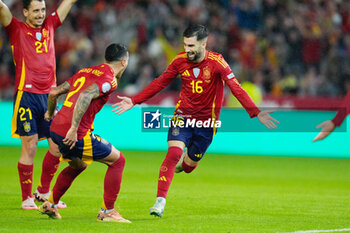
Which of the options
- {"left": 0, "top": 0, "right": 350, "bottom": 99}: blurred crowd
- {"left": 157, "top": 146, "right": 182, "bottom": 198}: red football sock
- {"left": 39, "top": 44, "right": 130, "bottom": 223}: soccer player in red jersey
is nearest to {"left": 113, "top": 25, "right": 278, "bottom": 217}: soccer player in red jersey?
{"left": 157, "top": 146, "right": 182, "bottom": 198}: red football sock

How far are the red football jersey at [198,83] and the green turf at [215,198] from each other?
127cm

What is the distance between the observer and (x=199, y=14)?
810 inches

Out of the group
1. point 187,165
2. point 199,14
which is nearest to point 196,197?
point 187,165

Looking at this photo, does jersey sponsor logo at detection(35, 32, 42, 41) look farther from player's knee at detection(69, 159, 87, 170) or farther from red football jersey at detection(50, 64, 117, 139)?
player's knee at detection(69, 159, 87, 170)

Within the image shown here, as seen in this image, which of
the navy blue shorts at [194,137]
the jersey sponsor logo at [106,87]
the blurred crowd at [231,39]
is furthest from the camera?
the blurred crowd at [231,39]

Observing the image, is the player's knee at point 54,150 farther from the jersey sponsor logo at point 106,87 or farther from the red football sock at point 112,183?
the jersey sponsor logo at point 106,87

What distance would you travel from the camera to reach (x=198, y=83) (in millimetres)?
8445

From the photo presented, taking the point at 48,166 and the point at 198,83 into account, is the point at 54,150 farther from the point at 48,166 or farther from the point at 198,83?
the point at 198,83

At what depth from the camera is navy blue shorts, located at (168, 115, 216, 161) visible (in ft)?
27.3

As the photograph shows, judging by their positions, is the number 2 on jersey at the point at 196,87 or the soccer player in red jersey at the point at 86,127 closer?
the soccer player in red jersey at the point at 86,127

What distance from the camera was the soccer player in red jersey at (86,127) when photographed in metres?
7.26

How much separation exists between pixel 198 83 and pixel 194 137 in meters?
0.78

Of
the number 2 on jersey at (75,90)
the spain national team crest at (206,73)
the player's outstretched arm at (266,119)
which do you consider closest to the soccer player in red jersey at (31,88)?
the number 2 on jersey at (75,90)

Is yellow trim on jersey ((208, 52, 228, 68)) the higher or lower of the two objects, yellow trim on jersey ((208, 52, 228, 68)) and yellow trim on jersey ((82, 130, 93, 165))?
the higher
